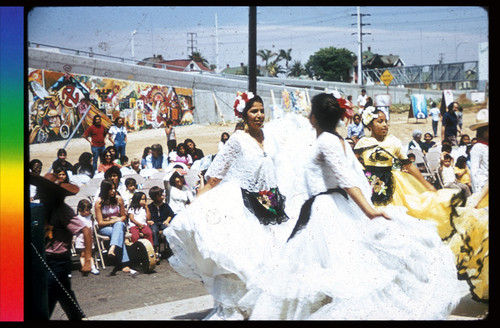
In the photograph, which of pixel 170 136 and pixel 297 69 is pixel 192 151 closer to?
pixel 170 136

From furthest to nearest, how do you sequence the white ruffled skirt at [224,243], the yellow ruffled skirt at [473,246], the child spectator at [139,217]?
the child spectator at [139,217], the yellow ruffled skirt at [473,246], the white ruffled skirt at [224,243]

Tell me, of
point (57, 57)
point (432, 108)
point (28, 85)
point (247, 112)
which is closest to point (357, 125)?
point (432, 108)

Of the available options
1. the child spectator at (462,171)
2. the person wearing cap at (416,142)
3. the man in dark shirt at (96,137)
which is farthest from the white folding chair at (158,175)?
the child spectator at (462,171)

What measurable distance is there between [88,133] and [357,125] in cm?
380

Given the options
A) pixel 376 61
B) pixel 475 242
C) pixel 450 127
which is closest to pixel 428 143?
pixel 450 127

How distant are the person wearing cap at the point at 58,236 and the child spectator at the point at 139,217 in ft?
9.63

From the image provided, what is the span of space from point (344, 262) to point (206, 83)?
7281 millimetres

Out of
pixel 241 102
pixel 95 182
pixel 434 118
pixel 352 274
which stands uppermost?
pixel 434 118

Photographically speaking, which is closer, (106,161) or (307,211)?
(307,211)

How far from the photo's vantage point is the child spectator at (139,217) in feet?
25.9

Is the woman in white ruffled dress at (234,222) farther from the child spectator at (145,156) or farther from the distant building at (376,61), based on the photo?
the child spectator at (145,156)

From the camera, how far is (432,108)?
38.0 feet

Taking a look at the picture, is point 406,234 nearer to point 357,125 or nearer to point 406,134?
point 357,125

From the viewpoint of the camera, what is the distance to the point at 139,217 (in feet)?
26.2
